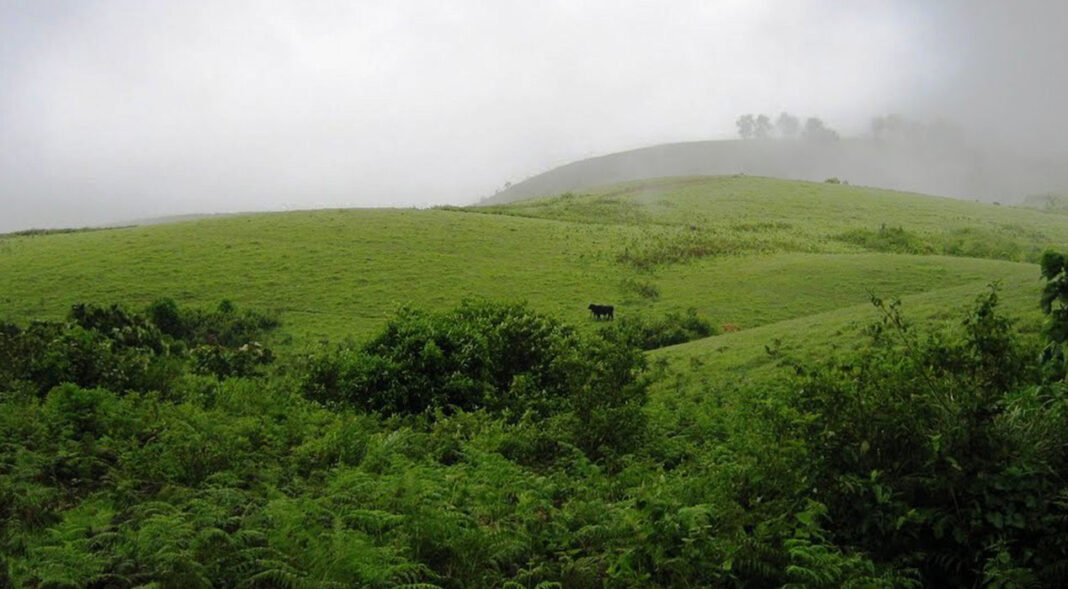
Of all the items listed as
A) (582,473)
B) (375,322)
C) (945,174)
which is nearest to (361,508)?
(582,473)

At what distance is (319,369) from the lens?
19.6 metres

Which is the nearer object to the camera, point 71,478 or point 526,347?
point 71,478

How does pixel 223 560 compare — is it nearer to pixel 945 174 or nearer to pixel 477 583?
pixel 477 583

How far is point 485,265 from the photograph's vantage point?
4753 centimetres

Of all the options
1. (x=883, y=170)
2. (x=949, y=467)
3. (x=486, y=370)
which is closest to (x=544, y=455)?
(x=486, y=370)

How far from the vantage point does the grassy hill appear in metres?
39.4

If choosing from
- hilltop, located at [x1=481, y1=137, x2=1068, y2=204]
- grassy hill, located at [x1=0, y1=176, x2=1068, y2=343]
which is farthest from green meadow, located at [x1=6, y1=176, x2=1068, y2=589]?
hilltop, located at [x1=481, y1=137, x2=1068, y2=204]

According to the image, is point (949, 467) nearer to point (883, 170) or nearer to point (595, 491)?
point (595, 491)

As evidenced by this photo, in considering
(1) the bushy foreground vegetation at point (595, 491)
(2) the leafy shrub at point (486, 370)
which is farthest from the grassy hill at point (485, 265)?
(1) the bushy foreground vegetation at point (595, 491)

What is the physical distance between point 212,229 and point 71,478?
48251 mm

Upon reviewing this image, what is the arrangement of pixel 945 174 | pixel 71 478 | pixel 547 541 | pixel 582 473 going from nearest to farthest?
pixel 547 541 < pixel 71 478 < pixel 582 473 < pixel 945 174

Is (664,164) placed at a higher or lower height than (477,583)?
higher

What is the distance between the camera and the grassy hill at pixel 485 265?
39.4 metres

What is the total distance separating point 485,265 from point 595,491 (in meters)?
37.8
